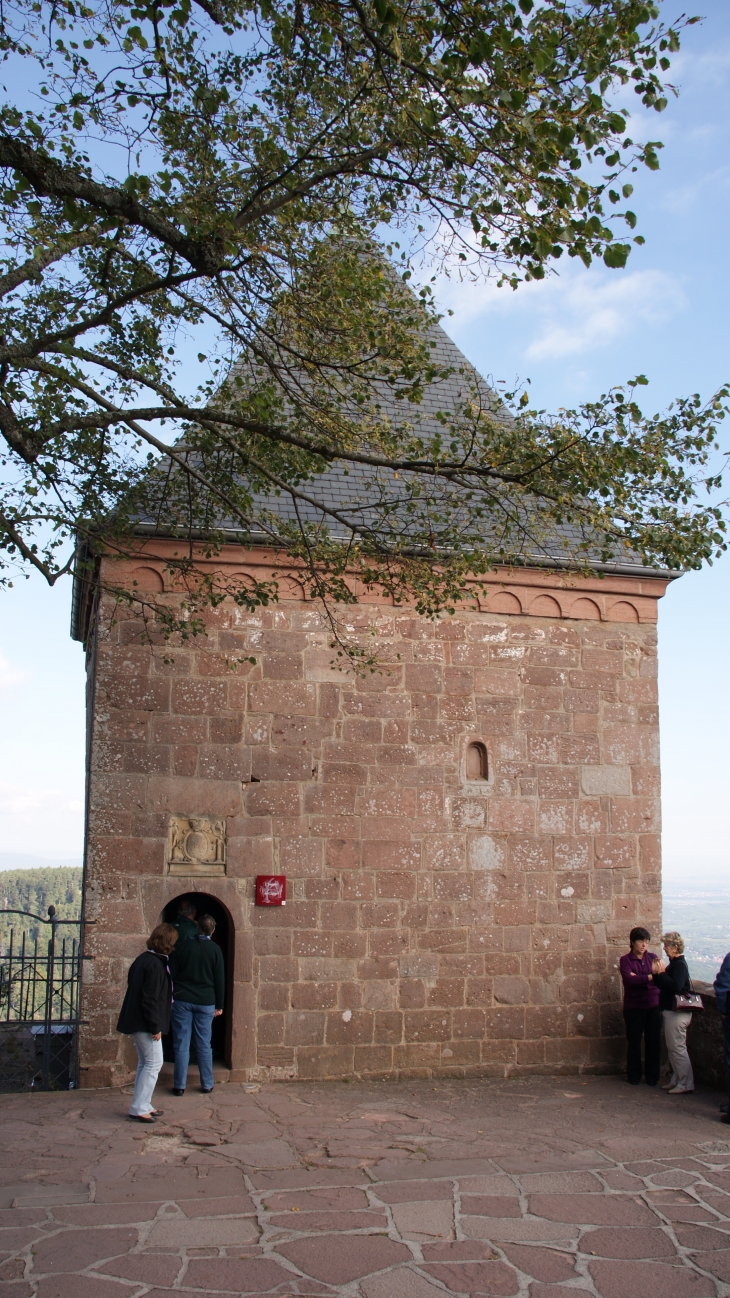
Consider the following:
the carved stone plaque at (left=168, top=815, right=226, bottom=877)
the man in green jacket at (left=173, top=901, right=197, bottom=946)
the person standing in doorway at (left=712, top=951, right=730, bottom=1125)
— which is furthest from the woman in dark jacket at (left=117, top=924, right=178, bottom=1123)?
the person standing in doorway at (left=712, top=951, right=730, bottom=1125)

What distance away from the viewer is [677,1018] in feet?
25.3

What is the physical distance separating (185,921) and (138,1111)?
1.57 metres

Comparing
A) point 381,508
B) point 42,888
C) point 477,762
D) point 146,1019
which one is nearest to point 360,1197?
point 146,1019

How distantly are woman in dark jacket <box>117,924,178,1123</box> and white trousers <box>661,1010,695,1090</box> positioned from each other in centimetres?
391

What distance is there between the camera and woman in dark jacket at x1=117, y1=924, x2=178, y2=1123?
20.8 feet

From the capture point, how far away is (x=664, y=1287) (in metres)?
4.05

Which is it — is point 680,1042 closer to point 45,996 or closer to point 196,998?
point 196,998

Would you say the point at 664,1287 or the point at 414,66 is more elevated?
the point at 414,66

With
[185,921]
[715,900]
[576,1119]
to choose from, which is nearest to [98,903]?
[185,921]

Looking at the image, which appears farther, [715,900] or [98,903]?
[715,900]

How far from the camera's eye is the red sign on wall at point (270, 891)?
309 inches

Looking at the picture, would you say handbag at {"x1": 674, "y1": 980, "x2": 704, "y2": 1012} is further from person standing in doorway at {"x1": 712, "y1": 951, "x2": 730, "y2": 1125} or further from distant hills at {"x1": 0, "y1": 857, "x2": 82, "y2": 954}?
distant hills at {"x1": 0, "y1": 857, "x2": 82, "y2": 954}

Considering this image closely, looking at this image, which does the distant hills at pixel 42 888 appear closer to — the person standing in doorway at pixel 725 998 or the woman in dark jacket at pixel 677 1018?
the woman in dark jacket at pixel 677 1018

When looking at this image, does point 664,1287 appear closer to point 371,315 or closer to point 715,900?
point 371,315
